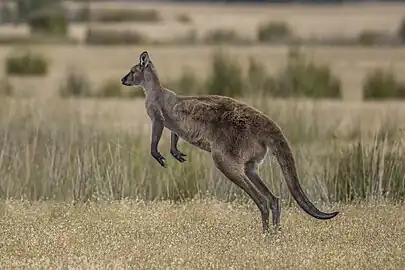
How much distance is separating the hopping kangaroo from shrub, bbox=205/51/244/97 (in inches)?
608

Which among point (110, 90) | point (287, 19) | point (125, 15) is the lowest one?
point (287, 19)

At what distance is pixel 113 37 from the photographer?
5312cm

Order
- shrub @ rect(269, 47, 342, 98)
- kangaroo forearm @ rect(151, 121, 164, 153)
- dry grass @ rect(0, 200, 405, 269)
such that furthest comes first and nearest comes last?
1. shrub @ rect(269, 47, 342, 98)
2. kangaroo forearm @ rect(151, 121, 164, 153)
3. dry grass @ rect(0, 200, 405, 269)

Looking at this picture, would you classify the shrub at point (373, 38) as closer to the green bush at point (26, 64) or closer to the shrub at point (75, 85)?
the green bush at point (26, 64)

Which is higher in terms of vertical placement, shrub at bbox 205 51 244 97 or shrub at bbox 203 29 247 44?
shrub at bbox 205 51 244 97

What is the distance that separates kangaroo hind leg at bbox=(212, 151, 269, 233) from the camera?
39.7ft

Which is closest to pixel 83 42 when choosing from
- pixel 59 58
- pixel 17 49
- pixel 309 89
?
pixel 59 58

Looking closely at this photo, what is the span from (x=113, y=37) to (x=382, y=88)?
22.7 metres

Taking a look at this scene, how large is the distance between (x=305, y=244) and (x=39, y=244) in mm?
2295

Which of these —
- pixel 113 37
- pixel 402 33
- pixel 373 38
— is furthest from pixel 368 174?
pixel 402 33

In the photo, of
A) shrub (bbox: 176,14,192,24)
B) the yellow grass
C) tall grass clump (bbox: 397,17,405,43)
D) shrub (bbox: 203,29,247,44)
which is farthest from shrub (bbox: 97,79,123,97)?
shrub (bbox: 176,14,192,24)

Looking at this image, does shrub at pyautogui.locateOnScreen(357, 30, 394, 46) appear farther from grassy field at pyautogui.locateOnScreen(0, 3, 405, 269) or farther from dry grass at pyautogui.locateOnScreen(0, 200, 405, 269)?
Answer: dry grass at pyautogui.locateOnScreen(0, 200, 405, 269)

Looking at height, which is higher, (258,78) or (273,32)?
(258,78)

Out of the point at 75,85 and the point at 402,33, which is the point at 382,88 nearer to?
the point at 75,85
